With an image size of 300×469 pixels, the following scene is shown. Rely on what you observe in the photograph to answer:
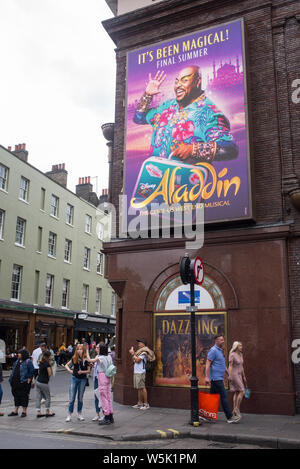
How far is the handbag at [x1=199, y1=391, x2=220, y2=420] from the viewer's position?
9633 mm

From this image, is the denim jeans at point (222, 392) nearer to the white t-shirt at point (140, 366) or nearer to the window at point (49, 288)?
the white t-shirt at point (140, 366)

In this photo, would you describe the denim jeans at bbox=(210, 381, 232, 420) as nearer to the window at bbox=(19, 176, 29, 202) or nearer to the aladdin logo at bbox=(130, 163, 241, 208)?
the aladdin logo at bbox=(130, 163, 241, 208)

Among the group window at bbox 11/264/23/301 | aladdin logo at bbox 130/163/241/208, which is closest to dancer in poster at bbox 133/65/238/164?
aladdin logo at bbox 130/163/241/208

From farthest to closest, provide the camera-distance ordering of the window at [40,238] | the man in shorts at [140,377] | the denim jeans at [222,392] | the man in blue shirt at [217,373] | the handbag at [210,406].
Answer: the window at [40,238], the man in shorts at [140,377], the man in blue shirt at [217,373], the denim jeans at [222,392], the handbag at [210,406]

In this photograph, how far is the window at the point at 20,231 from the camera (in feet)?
101

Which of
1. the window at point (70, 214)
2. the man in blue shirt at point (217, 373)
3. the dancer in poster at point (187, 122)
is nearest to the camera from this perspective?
the man in blue shirt at point (217, 373)

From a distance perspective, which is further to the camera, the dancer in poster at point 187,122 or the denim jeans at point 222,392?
the dancer in poster at point 187,122

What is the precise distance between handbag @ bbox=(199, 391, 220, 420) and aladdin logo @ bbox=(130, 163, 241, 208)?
5679mm

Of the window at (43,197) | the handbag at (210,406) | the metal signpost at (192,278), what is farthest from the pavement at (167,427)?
the window at (43,197)

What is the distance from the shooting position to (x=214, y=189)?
13172 mm

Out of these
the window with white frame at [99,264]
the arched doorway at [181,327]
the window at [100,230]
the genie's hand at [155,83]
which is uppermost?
the window at [100,230]

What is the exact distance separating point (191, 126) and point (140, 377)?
7546 millimetres

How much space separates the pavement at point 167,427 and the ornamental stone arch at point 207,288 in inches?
111
